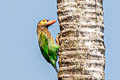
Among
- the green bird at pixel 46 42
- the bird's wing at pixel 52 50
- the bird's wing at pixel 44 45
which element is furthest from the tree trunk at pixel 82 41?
the bird's wing at pixel 44 45

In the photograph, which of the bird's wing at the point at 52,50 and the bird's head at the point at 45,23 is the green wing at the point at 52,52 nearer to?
the bird's wing at the point at 52,50

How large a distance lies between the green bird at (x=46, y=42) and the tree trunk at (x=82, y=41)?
958 mm

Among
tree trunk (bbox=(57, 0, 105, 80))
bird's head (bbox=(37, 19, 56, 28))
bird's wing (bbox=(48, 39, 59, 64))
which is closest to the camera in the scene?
tree trunk (bbox=(57, 0, 105, 80))

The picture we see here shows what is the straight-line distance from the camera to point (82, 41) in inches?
222

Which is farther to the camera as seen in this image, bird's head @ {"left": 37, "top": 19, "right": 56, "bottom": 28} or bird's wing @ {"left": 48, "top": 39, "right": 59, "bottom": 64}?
bird's head @ {"left": 37, "top": 19, "right": 56, "bottom": 28}

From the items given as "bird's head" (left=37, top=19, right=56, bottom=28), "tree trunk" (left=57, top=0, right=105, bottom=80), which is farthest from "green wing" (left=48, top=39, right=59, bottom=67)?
"tree trunk" (left=57, top=0, right=105, bottom=80)

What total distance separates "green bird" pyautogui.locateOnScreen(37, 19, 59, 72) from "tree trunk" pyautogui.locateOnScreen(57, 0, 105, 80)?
0.96 m

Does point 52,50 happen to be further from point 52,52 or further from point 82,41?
point 82,41

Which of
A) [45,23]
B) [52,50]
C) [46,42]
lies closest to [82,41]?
[52,50]

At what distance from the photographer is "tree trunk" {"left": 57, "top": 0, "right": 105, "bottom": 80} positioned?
5.57 m

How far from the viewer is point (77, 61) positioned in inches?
220

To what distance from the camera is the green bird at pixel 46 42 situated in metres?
6.94

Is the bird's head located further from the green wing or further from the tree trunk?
the tree trunk

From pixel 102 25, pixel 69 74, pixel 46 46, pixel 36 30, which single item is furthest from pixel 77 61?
pixel 36 30
